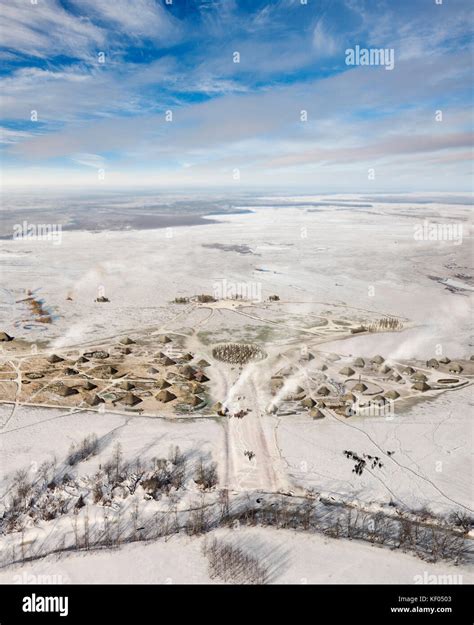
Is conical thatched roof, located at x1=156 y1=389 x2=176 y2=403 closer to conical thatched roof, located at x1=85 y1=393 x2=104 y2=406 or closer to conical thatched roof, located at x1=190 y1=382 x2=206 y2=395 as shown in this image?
conical thatched roof, located at x1=190 y1=382 x2=206 y2=395

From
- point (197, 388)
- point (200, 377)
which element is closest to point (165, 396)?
point (197, 388)

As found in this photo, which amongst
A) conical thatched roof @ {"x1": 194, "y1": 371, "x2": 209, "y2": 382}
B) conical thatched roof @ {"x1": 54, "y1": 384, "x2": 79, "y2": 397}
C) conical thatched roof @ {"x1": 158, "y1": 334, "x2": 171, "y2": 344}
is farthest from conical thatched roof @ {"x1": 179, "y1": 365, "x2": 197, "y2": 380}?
conical thatched roof @ {"x1": 54, "y1": 384, "x2": 79, "y2": 397}

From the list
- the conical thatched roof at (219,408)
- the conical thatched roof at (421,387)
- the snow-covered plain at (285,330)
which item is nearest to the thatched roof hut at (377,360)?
the snow-covered plain at (285,330)

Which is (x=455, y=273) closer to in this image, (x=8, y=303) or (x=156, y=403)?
(x=156, y=403)

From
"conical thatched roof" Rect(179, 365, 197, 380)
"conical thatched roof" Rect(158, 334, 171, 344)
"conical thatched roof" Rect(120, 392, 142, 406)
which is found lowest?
"conical thatched roof" Rect(120, 392, 142, 406)

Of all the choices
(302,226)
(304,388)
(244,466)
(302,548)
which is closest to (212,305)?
(304,388)

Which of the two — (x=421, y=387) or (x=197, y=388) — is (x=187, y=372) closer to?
(x=197, y=388)

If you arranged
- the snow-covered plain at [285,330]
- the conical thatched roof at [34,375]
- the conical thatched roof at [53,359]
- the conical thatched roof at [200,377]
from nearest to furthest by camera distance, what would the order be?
1. the snow-covered plain at [285,330]
2. the conical thatched roof at [34,375]
3. the conical thatched roof at [200,377]
4. the conical thatched roof at [53,359]

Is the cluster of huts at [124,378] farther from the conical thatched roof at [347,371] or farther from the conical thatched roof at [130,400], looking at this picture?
the conical thatched roof at [347,371]
